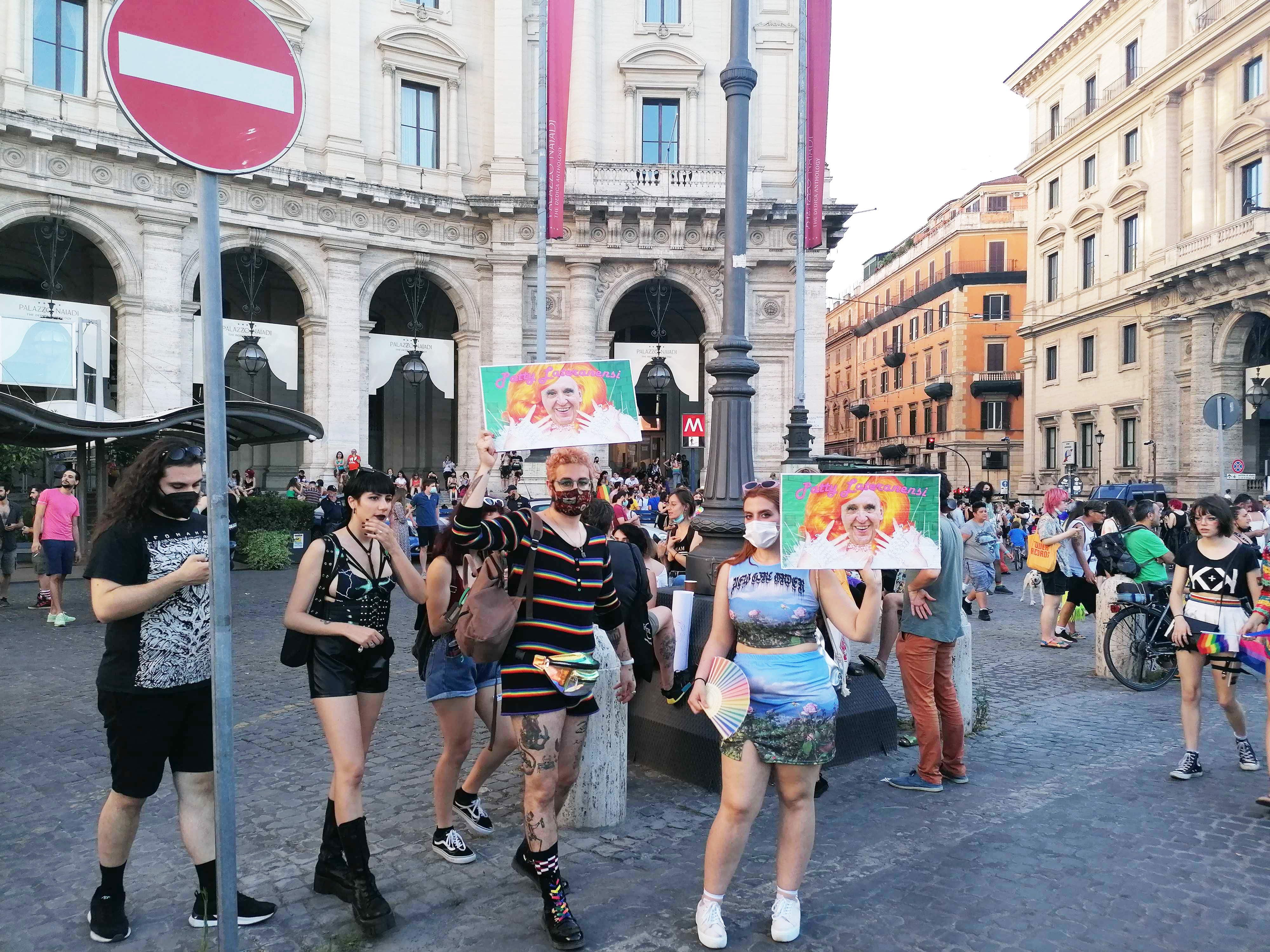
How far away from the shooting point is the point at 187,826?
11.9 ft

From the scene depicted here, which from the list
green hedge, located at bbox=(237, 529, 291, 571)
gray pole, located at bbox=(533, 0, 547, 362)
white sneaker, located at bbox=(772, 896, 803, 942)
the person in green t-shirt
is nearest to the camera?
Answer: white sneaker, located at bbox=(772, 896, 803, 942)

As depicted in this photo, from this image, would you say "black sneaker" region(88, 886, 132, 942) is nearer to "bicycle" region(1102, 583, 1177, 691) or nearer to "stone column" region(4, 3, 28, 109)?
"bicycle" region(1102, 583, 1177, 691)

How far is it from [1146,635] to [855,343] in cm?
6813

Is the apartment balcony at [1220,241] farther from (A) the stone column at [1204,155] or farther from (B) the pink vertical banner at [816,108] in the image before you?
(B) the pink vertical banner at [816,108]

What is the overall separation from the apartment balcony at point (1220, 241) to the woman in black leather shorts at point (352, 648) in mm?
33493

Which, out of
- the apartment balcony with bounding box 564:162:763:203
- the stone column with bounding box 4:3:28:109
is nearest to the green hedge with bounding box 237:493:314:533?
the stone column with bounding box 4:3:28:109

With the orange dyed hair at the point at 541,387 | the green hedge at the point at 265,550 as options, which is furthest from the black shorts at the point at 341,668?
the green hedge at the point at 265,550

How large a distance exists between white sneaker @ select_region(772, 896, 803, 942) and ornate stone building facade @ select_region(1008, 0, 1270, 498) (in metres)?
29.8

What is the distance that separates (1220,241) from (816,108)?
21.0 m

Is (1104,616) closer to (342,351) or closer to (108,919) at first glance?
(108,919)

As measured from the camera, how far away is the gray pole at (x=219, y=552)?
280cm

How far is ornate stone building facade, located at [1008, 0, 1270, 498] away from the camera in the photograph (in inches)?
1265

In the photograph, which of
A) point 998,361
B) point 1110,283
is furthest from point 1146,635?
point 998,361

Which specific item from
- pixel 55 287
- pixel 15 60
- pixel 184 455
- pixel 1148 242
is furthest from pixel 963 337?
pixel 184 455
